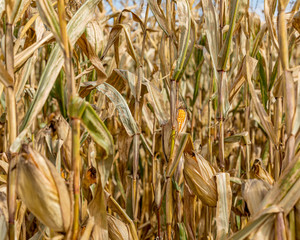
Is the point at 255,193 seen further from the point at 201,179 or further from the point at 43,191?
the point at 43,191

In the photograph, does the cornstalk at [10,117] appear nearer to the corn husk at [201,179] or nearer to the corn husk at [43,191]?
the corn husk at [43,191]

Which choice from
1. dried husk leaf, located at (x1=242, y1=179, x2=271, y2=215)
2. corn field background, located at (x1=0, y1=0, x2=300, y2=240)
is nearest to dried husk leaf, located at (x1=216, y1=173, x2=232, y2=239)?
corn field background, located at (x1=0, y1=0, x2=300, y2=240)

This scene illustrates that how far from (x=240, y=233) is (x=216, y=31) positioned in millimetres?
531

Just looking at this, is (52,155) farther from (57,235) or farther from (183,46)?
(183,46)

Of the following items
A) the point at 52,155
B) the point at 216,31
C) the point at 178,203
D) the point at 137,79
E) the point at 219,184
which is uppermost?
the point at 216,31

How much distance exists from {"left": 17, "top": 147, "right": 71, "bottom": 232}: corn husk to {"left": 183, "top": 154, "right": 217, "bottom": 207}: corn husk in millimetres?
410

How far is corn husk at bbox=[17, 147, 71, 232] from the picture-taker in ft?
1.99

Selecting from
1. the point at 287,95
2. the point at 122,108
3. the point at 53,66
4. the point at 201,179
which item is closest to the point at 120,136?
the point at 122,108

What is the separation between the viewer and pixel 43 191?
61 centimetres

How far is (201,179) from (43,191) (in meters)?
0.45

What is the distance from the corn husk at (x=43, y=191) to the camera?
61cm

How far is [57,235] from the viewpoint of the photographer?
2.11ft

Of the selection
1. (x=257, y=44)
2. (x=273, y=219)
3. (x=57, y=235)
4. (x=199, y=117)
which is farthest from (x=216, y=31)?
(x=199, y=117)

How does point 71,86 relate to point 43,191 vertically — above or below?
above
